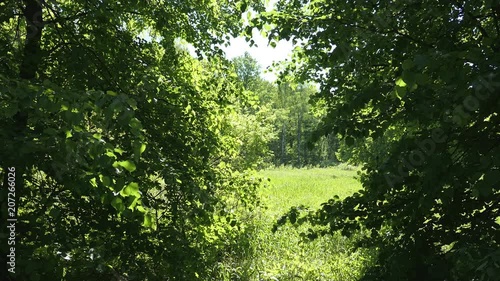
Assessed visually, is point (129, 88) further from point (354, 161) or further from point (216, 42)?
point (354, 161)

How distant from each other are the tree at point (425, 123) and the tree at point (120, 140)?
1.11m

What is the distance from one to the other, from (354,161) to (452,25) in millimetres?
6230

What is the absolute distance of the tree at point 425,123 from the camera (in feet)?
6.45

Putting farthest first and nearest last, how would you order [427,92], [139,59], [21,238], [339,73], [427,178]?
1. [139,59]
2. [339,73]
3. [21,238]
4. [427,92]
5. [427,178]

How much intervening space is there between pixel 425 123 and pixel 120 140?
2.65 meters

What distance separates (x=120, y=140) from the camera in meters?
3.51

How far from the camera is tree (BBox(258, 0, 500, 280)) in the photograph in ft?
6.45

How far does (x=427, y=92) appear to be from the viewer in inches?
101

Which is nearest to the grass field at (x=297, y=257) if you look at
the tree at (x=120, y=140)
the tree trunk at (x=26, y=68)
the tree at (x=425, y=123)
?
the tree at (x=120, y=140)

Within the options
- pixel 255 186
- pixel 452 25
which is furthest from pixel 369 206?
pixel 255 186

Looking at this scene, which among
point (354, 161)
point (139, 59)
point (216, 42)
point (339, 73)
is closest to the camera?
point (339, 73)
